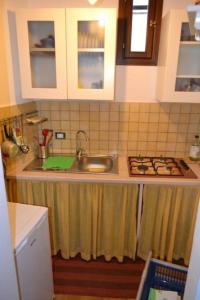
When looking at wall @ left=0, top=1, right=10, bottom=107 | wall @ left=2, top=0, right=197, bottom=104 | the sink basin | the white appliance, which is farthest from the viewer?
the sink basin


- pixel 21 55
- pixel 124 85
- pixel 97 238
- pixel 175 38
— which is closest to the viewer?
pixel 175 38

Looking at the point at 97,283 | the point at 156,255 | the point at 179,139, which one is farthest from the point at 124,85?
the point at 97,283

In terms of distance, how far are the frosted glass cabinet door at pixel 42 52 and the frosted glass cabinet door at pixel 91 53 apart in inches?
2.5

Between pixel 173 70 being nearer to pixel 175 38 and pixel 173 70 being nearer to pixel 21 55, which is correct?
pixel 175 38

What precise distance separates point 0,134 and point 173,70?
136 cm

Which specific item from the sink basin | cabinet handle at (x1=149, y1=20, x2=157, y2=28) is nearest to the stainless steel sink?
the sink basin

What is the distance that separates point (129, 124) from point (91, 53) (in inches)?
28.9

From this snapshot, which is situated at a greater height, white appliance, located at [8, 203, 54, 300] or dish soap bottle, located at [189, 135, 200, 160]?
dish soap bottle, located at [189, 135, 200, 160]

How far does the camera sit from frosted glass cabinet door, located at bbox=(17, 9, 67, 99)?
5.15 ft

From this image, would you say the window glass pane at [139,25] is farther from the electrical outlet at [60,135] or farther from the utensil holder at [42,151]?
the utensil holder at [42,151]

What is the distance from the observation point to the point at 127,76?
6.53 feet

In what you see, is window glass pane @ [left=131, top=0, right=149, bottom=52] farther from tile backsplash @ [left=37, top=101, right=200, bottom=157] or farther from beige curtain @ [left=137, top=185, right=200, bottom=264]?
beige curtain @ [left=137, top=185, right=200, bottom=264]

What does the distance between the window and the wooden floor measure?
178cm

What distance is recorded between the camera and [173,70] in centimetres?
162
